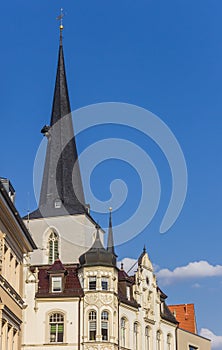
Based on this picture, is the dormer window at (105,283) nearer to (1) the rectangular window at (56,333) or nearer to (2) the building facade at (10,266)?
(1) the rectangular window at (56,333)

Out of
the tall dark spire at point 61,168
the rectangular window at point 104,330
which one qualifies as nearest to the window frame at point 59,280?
the rectangular window at point 104,330

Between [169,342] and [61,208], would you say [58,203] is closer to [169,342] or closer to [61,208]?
[61,208]

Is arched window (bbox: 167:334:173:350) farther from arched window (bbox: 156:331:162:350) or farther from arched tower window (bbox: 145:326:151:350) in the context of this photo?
arched tower window (bbox: 145:326:151:350)

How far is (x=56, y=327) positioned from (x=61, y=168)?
22.0m

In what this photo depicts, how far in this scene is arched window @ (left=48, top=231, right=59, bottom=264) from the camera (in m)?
75.6

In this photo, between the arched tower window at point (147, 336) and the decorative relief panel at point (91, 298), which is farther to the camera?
the arched tower window at point (147, 336)

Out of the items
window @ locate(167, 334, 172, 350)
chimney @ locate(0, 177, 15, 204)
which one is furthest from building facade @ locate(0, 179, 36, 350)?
window @ locate(167, 334, 172, 350)

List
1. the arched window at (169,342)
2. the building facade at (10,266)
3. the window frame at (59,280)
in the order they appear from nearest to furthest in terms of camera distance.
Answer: the building facade at (10,266)
the window frame at (59,280)
the arched window at (169,342)

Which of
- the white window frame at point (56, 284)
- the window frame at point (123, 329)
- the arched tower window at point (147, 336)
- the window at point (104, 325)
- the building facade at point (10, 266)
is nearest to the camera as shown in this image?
the building facade at point (10, 266)

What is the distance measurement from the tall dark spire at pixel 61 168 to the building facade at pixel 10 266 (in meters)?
35.5

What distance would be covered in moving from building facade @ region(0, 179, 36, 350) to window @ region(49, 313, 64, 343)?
72.4 feet

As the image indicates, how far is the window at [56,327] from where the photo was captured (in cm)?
6306

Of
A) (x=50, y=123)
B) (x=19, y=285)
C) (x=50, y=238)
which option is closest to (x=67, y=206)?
(x=50, y=238)

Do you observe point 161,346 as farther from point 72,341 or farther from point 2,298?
point 2,298
